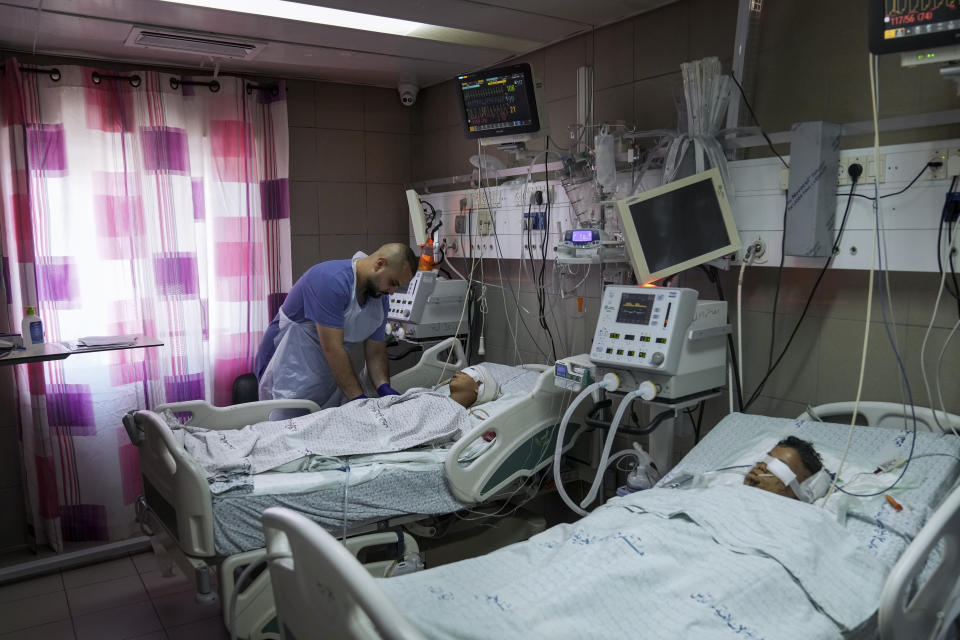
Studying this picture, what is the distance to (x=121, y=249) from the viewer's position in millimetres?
3510

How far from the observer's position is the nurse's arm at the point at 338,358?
3.06 meters

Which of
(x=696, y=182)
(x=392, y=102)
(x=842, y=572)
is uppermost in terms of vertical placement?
(x=392, y=102)

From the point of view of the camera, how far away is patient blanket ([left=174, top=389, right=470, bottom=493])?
91.3 inches

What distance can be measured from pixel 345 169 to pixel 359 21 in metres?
1.20

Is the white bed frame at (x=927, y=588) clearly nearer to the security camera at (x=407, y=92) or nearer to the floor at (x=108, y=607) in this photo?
the floor at (x=108, y=607)

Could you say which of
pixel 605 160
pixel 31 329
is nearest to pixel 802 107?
pixel 605 160

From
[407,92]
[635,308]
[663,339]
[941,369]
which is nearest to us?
[941,369]

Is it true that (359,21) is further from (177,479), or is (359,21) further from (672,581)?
(672,581)

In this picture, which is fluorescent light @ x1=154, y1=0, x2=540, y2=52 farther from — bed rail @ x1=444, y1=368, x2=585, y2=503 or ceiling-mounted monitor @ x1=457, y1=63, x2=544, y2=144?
bed rail @ x1=444, y1=368, x2=585, y2=503

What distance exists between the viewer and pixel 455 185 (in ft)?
13.7

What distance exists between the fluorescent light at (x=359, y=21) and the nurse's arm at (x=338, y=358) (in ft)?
4.30

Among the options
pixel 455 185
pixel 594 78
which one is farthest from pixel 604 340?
pixel 455 185

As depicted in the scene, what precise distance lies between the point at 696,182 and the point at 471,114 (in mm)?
1139

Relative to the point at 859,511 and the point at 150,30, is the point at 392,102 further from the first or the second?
the point at 859,511
